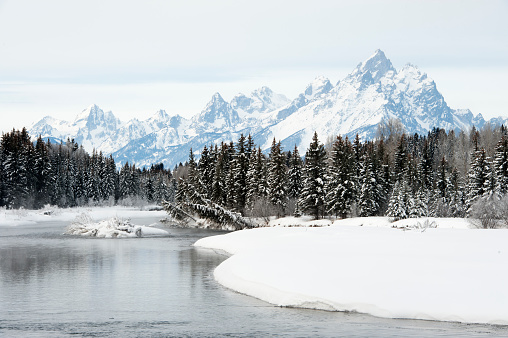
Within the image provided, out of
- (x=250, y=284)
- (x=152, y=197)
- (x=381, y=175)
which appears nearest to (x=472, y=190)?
(x=381, y=175)

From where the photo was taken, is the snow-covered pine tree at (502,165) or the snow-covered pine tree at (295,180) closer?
the snow-covered pine tree at (502,165)

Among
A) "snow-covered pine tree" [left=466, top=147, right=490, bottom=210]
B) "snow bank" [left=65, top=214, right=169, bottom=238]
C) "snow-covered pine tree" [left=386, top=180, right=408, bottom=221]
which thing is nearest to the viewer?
"snow bank" [left=65, top=214, right=169, bottom=238]

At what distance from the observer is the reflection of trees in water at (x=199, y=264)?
86.1 ft

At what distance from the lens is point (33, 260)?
108 feet

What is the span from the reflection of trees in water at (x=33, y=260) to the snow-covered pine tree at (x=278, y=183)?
135ft

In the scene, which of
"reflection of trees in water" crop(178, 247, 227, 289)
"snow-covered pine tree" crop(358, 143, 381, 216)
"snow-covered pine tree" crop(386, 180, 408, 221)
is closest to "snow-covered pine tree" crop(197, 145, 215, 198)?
"snow-covered pine tree" crop(358, 143, 381, 216)

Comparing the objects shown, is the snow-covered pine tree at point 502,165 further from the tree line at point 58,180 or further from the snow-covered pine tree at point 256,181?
the tree line at point 58,180

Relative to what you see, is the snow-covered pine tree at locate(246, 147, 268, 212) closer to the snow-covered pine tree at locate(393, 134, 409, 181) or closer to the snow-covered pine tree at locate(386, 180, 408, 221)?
the snow-covered pine tree at locate(386, 180, 408, 221)

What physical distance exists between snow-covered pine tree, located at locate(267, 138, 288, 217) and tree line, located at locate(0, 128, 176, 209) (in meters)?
48.2

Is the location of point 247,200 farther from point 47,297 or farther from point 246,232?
point 47,297

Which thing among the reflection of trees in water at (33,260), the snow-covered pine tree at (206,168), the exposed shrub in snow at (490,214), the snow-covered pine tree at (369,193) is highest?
the snow-covered pine tree at (206,168)

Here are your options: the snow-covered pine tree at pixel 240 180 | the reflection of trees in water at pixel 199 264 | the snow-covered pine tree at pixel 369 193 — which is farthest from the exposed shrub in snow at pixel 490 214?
the snow-covered pine tree at pixel 240 180

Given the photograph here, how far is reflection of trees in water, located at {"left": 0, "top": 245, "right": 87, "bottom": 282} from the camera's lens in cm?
2783

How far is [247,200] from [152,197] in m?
84.2
